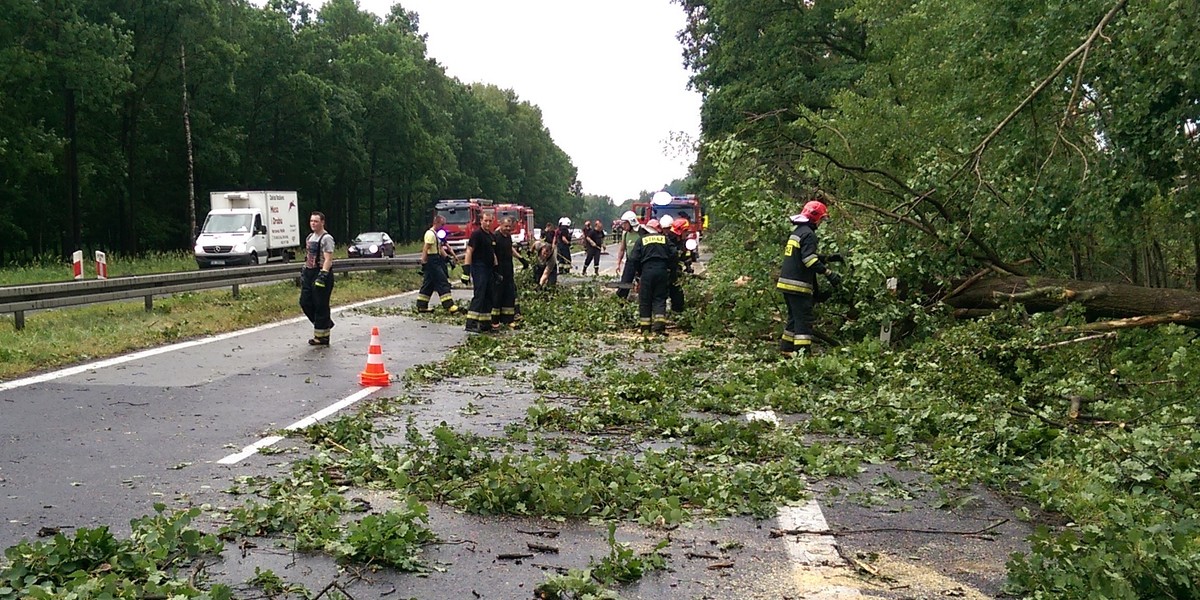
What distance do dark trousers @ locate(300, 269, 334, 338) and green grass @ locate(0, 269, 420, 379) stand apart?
1745 mm

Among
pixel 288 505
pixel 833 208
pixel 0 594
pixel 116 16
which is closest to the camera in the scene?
pixel 0 594

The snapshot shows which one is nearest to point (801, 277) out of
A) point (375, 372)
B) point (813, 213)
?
point (813, 213)

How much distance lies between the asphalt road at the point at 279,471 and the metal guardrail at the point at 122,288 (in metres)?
3.06

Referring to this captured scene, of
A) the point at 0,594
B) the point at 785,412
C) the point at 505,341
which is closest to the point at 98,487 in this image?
the point at 0,594

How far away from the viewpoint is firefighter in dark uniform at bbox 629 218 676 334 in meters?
13.6

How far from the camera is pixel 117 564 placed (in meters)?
3.91

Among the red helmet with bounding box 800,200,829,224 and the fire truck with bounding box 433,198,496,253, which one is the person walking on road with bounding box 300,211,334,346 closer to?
the red helmet with bounding box 800,200,829,224

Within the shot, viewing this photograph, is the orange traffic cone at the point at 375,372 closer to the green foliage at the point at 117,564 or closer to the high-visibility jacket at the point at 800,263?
the high-visibility jacket at the point at 800,263

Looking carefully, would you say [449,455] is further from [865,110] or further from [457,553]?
[865,110]

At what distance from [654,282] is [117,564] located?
1020 cm

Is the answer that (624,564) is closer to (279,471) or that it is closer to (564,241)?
(279,471)

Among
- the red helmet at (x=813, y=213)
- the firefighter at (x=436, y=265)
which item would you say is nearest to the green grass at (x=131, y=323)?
the firefighter at (x=436, y=265)

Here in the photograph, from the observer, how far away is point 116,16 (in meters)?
32.9

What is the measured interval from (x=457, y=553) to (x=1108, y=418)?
485 cm
